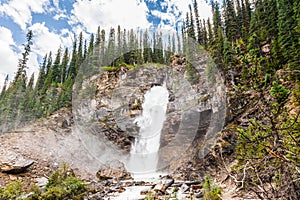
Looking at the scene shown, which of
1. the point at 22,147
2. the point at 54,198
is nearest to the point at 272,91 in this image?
the point at 54,198

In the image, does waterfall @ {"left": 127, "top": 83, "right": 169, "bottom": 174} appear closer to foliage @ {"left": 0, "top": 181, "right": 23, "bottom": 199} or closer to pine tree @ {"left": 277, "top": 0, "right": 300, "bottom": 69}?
foliage @ {"left": 0, "top": 181, "right": 23, "bottom": 199}

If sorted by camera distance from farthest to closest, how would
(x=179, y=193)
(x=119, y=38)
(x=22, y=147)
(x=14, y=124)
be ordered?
(x=119, y=38)
(x=14, y=124)
(x=22, y=147)
(x=179, y=193)

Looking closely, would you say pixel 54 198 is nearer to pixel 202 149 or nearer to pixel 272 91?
pixel 272 91

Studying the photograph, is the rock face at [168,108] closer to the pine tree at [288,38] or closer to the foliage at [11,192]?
the pine tree at [288,38]

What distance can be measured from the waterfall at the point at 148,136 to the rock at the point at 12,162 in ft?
33.2

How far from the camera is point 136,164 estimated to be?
21344 mm

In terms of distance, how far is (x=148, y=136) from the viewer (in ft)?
77.4

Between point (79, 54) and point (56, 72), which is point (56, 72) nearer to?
point (56, 72)

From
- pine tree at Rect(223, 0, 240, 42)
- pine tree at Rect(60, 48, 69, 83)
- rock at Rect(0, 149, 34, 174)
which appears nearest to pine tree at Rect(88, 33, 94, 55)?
pine tree at Rect(60, 48, 69, 83)

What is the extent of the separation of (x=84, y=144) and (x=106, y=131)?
138 inches

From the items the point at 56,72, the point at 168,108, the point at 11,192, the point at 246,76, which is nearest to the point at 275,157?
the point at 246,76

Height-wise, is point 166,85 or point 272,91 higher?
point 166,85

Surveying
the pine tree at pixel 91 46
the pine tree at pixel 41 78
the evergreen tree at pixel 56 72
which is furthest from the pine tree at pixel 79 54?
the pine tree at pixel 41 78

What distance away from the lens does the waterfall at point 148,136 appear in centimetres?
2119
